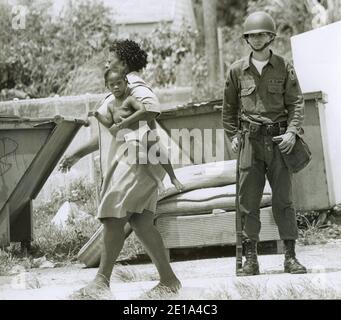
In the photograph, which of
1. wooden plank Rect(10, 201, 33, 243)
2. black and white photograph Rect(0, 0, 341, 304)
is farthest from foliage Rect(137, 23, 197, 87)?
wooden plank Rect(10, 201, 33, 243)

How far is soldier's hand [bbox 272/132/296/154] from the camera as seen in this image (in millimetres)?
5332

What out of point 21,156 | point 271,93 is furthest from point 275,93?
point 21,156

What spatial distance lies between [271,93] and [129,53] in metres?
0.95

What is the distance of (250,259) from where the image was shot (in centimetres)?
554

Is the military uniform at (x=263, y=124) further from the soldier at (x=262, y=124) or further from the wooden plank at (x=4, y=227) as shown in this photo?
the wooden plank at (x=4, y=227)

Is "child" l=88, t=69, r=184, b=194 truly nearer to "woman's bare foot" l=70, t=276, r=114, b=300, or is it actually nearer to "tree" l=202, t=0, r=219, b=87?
"woman's bare foot" l=70, t=276, r=114, b=300

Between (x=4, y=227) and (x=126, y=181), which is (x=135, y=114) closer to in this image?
(x=126, y=181)

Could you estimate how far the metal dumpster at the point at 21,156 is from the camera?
661cm

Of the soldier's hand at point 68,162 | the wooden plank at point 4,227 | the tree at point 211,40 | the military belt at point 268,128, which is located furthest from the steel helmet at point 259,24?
the tree at point 211,40

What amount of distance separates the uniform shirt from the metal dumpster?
185 centimetres

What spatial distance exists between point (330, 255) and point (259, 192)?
1200mm

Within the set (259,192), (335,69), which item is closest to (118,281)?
(259,192)
